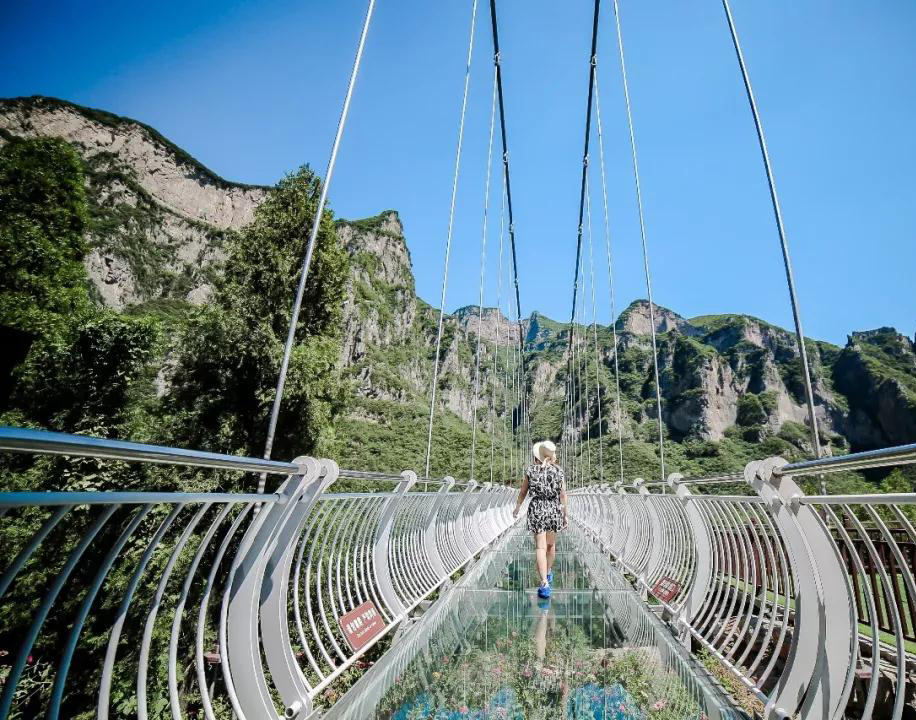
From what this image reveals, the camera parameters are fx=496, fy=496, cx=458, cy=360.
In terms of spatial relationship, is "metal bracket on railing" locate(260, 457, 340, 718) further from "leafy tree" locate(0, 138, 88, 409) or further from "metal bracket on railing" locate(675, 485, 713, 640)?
"leafy tree" locate(0, 138, 88, 409)

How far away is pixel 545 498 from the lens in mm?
4551

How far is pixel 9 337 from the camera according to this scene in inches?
59.9

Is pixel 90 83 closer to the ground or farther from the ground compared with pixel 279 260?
farther from the ground

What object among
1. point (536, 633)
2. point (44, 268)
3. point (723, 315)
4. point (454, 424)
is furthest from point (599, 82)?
point (723, 315)

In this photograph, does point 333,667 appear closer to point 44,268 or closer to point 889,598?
point 889,598

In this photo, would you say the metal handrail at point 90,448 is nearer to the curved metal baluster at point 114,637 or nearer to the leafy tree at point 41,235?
the curved metal baluster at point 114,637

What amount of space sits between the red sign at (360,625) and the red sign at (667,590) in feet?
6.60

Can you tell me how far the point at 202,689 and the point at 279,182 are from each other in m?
21.7

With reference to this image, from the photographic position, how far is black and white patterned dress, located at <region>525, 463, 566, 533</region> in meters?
4.46

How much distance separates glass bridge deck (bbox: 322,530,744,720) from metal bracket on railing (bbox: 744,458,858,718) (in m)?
0.36

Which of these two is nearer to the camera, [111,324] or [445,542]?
[445,542]

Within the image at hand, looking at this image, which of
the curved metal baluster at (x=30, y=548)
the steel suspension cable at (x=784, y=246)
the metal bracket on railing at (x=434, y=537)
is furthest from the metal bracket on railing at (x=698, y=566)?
the curved metal baluster at (x=30, y=548)

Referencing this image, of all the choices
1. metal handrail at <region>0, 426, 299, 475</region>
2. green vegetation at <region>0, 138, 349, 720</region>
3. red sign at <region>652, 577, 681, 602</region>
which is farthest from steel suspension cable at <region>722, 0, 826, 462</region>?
green vegetation at <region>0, 138, 349, 720</region>

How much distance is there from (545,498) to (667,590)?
4.32 ft
